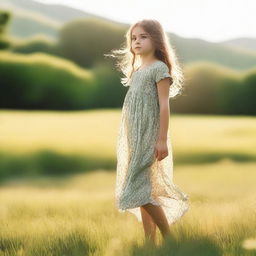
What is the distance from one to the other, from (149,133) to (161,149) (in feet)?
0.42

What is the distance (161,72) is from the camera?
343 cm

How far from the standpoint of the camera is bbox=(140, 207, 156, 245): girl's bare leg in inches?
139

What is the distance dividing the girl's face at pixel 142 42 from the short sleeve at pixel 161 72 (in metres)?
0.13

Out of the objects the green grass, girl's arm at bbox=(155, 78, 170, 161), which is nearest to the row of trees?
the green grass

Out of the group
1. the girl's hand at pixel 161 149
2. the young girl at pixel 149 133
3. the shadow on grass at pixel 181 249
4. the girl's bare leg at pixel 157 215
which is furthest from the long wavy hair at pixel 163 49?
the shadow on grass at pixel 181 249

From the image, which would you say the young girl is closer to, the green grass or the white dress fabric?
the white dress fabric

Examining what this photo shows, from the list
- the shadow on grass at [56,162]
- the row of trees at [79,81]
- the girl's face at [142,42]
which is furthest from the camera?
the row of trees at [79,81]

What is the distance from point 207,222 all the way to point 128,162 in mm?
A: 706

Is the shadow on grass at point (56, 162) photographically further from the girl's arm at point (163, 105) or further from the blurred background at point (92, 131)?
the girl's arm at point (163, 105)

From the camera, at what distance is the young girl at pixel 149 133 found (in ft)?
11.2

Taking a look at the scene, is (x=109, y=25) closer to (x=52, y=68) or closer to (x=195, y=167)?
(x=52, y=68)

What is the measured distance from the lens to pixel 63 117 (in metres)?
9.16

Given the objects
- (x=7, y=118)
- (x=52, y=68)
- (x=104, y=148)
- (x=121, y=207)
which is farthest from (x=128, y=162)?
(x=52, y=68)

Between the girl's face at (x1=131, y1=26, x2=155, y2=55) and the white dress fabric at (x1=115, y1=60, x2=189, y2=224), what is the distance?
9 cm
